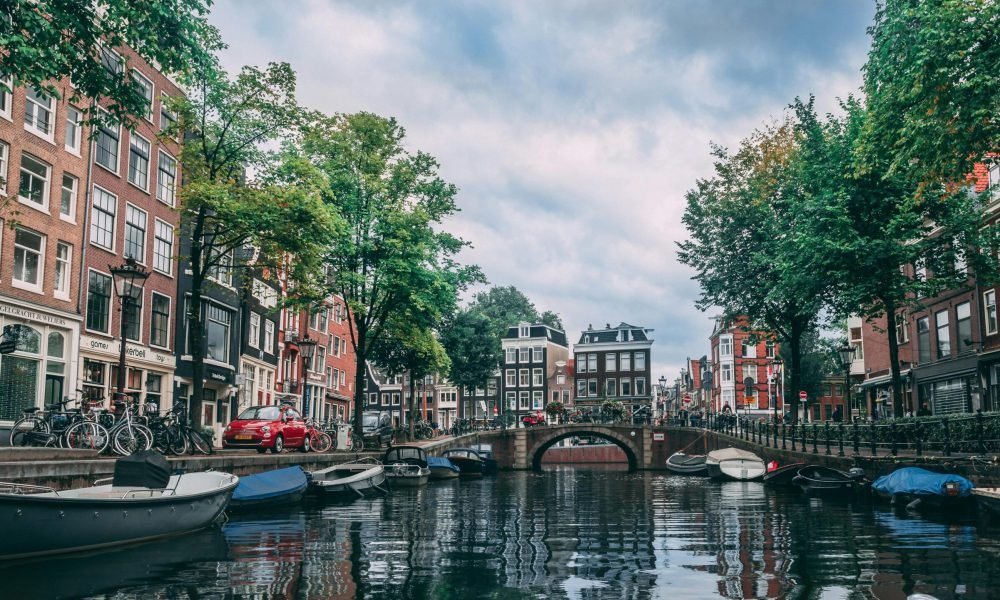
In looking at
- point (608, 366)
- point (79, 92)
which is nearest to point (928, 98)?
point (79, 92)

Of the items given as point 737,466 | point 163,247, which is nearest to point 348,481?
point 163,247

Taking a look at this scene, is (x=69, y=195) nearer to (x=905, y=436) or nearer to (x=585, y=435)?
(x=905, y=436)

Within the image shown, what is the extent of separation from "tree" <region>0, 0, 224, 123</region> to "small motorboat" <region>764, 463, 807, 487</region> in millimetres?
24817

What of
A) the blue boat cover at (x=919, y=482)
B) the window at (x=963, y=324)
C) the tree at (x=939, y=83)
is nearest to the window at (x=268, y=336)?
the window at (x=963, y=324)

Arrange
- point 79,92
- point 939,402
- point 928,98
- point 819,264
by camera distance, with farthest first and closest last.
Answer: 1. point 939,402
2. point 819,264
3. point 928,98
4. point 79,92

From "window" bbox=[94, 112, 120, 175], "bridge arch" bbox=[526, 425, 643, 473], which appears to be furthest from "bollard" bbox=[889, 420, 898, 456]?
"bridge arch" bbox=[526, 425, 643, 473]

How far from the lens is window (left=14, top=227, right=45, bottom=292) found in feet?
86.8

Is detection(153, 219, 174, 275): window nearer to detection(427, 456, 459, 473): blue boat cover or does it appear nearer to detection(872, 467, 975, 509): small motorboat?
detection(427, 456, 459, 473): blue boat cover

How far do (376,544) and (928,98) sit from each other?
1526 cm

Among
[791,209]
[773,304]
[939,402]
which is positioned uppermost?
[791,209]

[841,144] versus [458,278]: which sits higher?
[841,144]

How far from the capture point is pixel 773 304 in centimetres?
3791

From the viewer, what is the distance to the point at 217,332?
41.2 meters

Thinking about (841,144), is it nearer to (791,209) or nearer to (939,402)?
(791,209)
